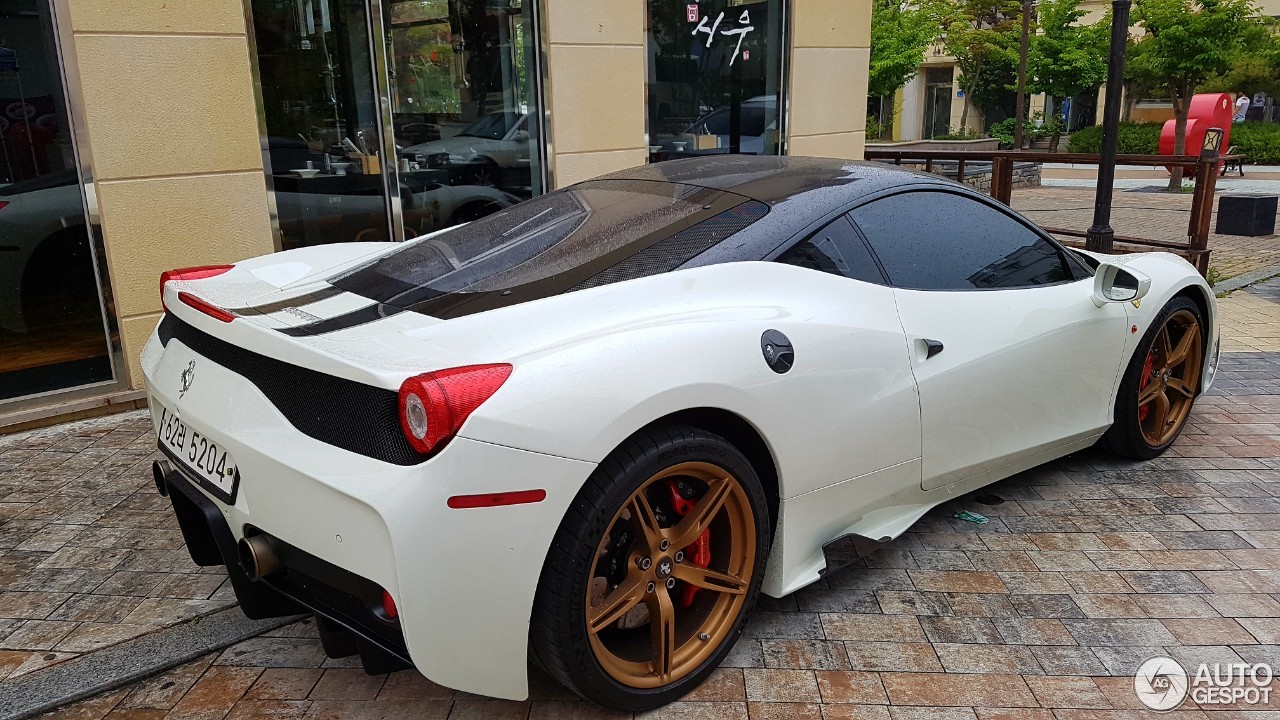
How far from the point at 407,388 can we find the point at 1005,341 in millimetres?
2235

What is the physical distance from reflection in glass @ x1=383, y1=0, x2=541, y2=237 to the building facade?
0.05 feet

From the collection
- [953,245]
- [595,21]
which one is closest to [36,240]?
[595,21]

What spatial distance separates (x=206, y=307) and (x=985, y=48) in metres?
41.0

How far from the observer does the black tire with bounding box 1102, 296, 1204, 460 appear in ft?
13.5

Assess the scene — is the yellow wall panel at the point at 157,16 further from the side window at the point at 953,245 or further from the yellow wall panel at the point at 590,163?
the side window at the point at 953,245

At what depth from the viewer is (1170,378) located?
14.8 ft

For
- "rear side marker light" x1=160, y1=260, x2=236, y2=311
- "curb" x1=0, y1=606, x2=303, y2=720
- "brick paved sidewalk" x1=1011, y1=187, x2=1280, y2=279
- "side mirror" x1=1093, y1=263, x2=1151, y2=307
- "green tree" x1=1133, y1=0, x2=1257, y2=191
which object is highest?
"green tree" x1=1133, y1=0, x2=1257, y2=191

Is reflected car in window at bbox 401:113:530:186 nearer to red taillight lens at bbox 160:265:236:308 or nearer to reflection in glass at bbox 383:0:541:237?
reflection in glass at bbox 383:0:541:237

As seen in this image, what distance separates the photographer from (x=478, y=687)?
7.51 feet

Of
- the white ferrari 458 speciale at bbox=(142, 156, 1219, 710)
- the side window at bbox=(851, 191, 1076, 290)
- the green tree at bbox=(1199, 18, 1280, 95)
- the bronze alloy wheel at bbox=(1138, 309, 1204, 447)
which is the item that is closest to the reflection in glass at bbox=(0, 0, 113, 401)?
the white ferrari 458 speciale at bbox=(142, 156, 1219, 710)

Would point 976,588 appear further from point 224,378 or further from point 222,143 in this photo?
point 222,143

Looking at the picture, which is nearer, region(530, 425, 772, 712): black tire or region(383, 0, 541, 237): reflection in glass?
region(530, 425, 772, 712): black tire

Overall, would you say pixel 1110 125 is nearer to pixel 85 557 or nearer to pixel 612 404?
pixel 612 404

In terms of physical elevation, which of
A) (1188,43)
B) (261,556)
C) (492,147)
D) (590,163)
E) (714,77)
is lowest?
(261,556)
